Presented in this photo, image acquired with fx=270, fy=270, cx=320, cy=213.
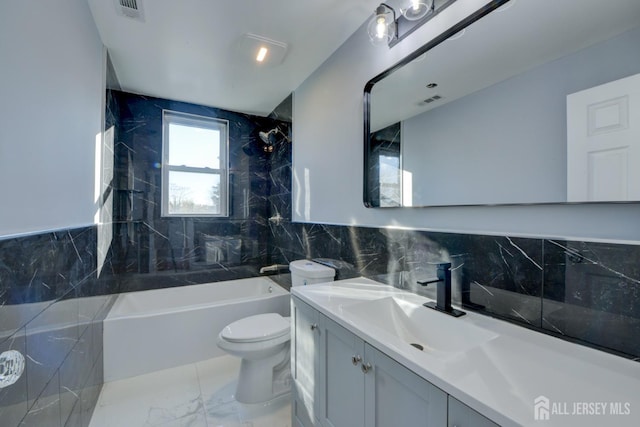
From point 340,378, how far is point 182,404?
1361 mm

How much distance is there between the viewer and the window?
299 cm

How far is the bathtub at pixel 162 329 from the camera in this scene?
2053 millimetres

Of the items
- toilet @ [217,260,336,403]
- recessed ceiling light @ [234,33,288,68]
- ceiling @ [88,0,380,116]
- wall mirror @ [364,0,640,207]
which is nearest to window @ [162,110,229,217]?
ceiling @ [88,0,380,116]

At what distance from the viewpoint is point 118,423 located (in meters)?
1.61

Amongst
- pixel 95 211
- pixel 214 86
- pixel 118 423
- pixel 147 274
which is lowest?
pixel 118 423

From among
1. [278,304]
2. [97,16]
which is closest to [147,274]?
[278,304]

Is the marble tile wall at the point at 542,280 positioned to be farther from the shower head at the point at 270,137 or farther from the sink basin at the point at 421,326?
the shower head at the point at 270,137

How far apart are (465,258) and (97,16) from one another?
2522 mm

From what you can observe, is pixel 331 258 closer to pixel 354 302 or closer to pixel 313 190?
pixel 313 190

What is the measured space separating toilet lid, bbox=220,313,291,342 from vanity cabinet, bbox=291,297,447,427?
36 centimetres

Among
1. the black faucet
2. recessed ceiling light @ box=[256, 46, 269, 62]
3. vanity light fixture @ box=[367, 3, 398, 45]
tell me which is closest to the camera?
the black faucet

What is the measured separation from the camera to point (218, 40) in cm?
192

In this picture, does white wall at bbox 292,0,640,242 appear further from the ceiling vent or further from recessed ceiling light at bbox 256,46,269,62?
the ceiling vent

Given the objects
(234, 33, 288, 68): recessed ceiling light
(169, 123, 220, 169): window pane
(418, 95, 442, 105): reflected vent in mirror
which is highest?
(234, 33, 288, 68): recessed ceiling light
